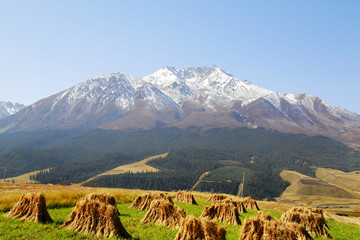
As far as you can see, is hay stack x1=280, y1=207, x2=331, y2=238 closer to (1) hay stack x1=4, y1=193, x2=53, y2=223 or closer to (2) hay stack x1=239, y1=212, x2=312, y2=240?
(2) hay stack x1=239, y1=212, x2=312, y2=240

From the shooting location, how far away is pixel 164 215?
26.9 metres

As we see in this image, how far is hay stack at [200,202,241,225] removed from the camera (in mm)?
31984

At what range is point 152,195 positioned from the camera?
36094 mm

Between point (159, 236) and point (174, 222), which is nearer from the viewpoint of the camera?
point (159, 236)

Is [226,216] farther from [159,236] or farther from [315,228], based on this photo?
[159,236]

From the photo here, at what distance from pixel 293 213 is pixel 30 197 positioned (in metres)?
28.9

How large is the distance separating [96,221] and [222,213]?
17.1 metres

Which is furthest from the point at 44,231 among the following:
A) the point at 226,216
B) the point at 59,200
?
the point at 226,216

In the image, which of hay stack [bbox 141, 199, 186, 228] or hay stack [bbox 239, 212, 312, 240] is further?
hay stack [bbox 141, 199, 186, 228]

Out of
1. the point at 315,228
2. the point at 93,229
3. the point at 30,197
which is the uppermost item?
the point at 30,197

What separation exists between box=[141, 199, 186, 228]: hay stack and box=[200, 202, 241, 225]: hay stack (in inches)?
244

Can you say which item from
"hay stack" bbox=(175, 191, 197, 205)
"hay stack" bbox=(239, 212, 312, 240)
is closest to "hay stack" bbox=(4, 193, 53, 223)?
"hay stack" bbox=(239, 212, 312, 240)

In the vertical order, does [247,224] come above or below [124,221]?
above

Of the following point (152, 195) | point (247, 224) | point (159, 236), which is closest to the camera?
point (247, 224)
